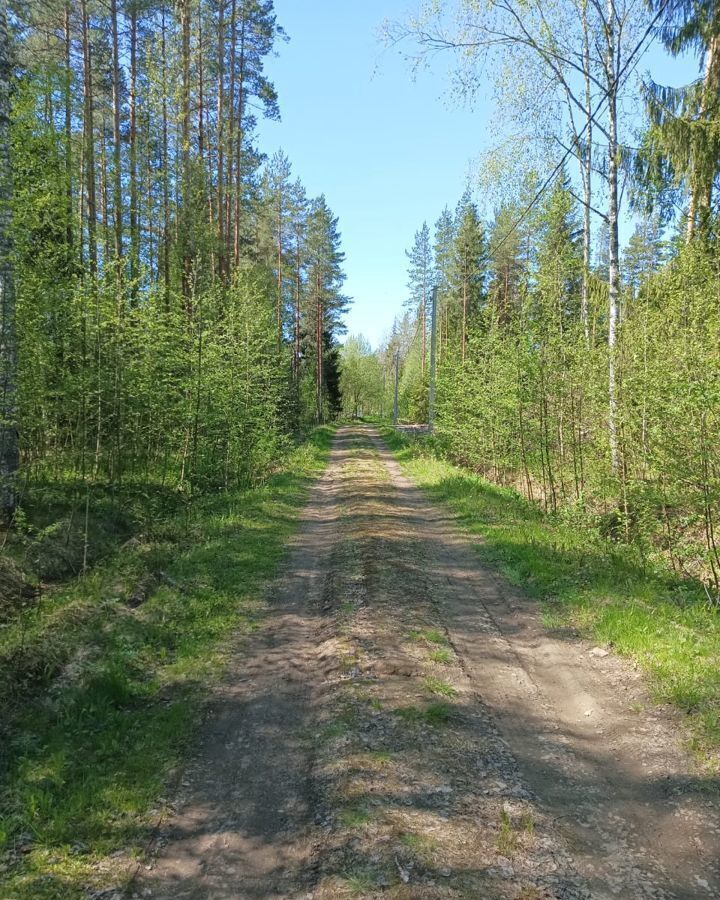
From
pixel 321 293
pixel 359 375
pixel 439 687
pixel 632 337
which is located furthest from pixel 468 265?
pixel 359 375

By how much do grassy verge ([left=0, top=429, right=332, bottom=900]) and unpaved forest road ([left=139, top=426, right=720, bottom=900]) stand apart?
30cm

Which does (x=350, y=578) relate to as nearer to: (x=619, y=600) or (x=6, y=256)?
(x=619, y=600)

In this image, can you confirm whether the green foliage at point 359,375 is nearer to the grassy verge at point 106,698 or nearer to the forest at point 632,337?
the forest at point 632,337

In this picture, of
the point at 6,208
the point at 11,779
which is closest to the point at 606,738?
the point at 11,779

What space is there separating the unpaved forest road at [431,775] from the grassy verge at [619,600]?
275mm

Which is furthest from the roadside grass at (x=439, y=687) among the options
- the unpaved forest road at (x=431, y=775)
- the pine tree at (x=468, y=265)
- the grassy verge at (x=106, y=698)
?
the pine tree at (x=468, y=265)

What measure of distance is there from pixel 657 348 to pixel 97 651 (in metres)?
8.19

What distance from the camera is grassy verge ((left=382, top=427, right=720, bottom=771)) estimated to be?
15.0 ft

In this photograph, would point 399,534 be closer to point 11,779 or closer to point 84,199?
point 11,779

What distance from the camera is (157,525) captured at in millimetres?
10578

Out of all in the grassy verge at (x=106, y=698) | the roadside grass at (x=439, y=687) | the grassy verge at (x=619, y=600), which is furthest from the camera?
the roadside grass at (x=439, y=687)

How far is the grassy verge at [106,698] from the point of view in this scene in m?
3.06

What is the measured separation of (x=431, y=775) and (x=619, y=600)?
3.82 meters

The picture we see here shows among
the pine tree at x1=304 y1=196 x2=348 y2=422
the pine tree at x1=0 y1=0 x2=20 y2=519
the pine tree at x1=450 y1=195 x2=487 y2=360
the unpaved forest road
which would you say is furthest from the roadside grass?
the pine tree at x1=304 y1=196 x2=348 y2=422
